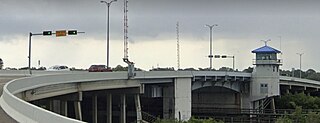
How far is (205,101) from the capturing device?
95.7 meters

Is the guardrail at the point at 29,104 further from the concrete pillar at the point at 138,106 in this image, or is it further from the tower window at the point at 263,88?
the tower window at the point at 263,88

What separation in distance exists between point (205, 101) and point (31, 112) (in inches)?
3149

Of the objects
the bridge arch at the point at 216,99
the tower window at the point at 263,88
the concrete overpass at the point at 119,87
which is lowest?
the bridge arch at the point at 216,99

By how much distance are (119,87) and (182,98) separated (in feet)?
53.4

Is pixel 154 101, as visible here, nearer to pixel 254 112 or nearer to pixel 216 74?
pixel 216 74

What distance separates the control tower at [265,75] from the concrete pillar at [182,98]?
85.6ft

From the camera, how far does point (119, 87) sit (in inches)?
2023

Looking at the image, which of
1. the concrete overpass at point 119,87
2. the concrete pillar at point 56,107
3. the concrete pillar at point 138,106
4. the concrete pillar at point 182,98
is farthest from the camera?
the concrete pillar at point 182,98

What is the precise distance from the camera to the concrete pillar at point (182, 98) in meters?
65.3

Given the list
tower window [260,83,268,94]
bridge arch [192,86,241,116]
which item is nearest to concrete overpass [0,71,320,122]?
bridge arch [192,86,241,116]

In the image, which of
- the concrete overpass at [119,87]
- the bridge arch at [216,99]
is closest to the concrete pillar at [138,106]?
the concrete overpass at [119,87]

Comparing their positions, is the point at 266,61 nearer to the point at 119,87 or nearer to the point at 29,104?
the point at 119,87

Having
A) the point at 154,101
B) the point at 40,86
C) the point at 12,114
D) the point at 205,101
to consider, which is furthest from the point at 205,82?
the point at 12,114

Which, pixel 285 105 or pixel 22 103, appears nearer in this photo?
pixel 22 103
